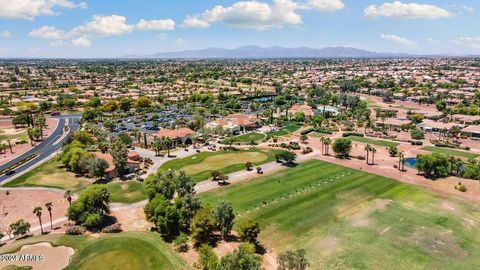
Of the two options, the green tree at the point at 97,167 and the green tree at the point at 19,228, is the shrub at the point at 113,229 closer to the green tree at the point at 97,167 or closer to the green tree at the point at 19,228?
the green tree at the point at 19,228

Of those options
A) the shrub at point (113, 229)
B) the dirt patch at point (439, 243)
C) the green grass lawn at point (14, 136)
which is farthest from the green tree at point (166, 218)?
the green grass lawn at point (14, 136)

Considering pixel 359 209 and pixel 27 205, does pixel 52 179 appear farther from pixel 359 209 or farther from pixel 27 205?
pixel 359 209

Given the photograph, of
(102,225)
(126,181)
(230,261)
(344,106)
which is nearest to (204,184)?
(126,181)

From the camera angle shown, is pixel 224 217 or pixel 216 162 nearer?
pixel 224 217

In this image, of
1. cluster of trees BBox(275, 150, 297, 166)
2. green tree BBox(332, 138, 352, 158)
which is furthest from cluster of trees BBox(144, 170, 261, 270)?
green tree BBox(332, 138, 352, 158)

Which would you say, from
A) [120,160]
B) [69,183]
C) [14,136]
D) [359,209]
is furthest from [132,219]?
[14,136]

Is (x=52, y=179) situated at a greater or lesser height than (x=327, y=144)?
lesser

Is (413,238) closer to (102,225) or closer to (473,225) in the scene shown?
(473,225)
